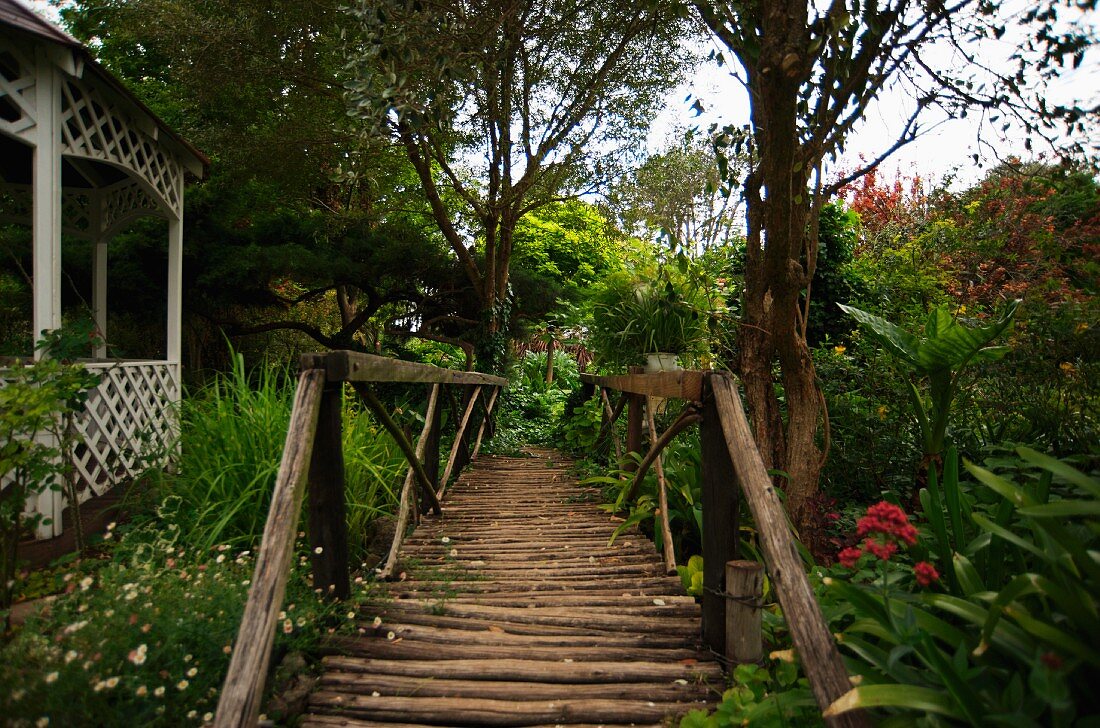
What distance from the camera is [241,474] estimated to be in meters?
3.09

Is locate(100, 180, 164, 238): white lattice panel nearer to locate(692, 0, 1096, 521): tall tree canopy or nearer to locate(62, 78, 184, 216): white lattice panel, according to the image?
locate(62, 78, 184, 216): white lattice panel

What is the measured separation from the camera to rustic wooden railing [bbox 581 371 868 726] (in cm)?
143

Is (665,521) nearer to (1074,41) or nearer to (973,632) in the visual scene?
(973,632)

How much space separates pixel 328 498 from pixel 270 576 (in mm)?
642

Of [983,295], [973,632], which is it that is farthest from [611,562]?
[983,295]

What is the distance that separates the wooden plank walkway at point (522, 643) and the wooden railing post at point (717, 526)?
0.35ft

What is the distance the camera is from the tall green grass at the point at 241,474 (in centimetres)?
285

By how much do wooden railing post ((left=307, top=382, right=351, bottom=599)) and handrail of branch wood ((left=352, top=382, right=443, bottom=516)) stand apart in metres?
0.21

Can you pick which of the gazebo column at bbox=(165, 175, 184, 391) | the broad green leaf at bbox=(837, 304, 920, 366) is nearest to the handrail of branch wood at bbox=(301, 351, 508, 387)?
the broad green leaf at bbox=(837, 304, 920, 366)

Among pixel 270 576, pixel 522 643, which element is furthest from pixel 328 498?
pixel 522 643

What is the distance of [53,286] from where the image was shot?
384 centimetres

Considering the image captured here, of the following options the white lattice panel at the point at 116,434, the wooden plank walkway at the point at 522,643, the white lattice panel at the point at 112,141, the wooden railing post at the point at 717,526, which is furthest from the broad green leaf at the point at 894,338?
the white lattice panel at the point at 112,141

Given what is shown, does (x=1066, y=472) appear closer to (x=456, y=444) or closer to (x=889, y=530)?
(x=889, y=530)

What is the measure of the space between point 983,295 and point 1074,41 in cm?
375
